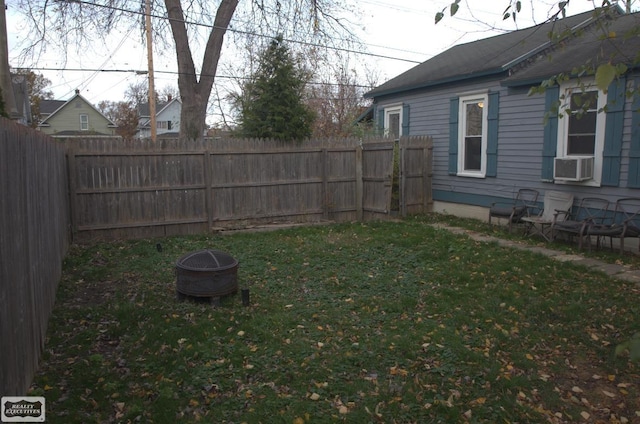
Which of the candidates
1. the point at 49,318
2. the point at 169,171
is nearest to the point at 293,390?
the point at 49,318

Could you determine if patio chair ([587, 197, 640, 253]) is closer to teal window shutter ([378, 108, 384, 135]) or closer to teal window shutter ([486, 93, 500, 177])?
teal window shutter ([486, 93, 500, 177])

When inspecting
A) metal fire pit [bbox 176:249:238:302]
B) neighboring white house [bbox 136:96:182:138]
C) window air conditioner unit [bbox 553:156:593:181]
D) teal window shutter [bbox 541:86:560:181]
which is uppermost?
neighboring white house [bbox 136:96:182:138]

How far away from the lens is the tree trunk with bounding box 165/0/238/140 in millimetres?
13977

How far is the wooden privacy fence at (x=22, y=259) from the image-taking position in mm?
2779

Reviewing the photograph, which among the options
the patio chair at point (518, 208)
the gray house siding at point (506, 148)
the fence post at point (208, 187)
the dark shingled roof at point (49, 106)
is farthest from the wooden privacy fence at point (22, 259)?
the dark shingled roof at point (49, 106)

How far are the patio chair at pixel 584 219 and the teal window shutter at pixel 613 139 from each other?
0.42 meters

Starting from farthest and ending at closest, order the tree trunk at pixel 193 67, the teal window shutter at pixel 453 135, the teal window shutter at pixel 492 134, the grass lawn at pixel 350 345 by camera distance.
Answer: the tree trunk at pixel 193 67, the teal window shutter at pixel 453 135, the teal window shutter at pixel 492 134, the grass lawn at pixel 350 345

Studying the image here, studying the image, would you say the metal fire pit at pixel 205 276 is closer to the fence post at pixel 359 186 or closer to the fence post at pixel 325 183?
the fence post at pixel 325 183

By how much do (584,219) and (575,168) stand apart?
35.0 inches

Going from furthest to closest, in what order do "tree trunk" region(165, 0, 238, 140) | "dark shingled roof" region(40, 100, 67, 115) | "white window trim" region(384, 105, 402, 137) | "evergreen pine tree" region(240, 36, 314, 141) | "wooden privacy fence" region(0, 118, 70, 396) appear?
"dark shingled roof" region(40, 100, 67, 115) → "tree trunk" region(165, 0, 238, 140) → "white window trim" region(384, 105, 402, 137) → "evergreen pine tree" region(240, 36, 314, 141) → "wooden privacy fence" region(0, 118, 70, 396)

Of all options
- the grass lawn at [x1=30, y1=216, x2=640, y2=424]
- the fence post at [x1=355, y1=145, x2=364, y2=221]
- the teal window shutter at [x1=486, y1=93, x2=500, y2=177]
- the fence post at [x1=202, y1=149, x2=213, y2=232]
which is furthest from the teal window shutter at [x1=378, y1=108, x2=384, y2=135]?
the grass lawn at [x1=30, y1=216, x2=640, y2=424]

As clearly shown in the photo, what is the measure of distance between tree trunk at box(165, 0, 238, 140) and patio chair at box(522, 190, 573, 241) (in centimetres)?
935

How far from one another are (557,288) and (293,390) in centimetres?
379

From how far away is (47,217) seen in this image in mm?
5062
